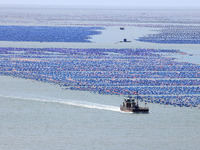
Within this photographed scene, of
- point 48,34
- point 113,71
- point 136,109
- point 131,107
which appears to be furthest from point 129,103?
point 48,34

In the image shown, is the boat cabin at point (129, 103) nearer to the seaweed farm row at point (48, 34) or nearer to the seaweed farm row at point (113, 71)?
the seaweed farm row at point (113, 71)

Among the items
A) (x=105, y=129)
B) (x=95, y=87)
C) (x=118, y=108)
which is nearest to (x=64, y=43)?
(x=95, y=87)

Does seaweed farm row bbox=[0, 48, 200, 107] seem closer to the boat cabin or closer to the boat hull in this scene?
the boat cabin

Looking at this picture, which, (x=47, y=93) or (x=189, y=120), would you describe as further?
(x=47, y=93)

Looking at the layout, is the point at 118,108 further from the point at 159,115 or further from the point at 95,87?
the point at 95,87

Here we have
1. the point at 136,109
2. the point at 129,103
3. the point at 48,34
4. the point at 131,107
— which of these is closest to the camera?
the point at 136,109

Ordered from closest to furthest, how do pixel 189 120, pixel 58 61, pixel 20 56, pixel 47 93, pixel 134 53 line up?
pixel 189 120 → pixel 47 93 → pixel 58 61 → pixel 20 56 → pixel 134 53

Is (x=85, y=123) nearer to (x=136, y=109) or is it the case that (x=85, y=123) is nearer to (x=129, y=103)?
(x=136, y=109)
